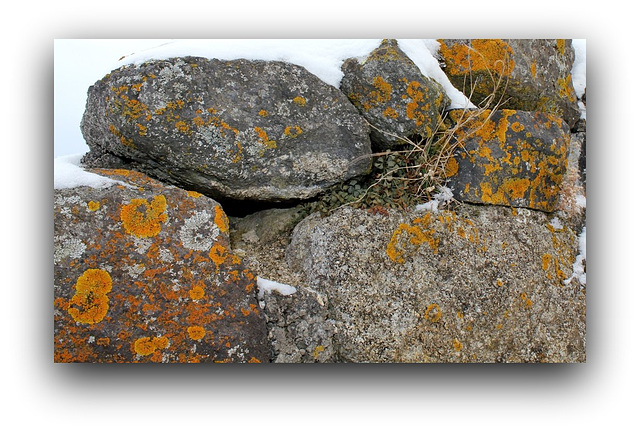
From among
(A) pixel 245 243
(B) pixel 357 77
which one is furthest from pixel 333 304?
(B) pixel 357 77

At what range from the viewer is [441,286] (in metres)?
2.71

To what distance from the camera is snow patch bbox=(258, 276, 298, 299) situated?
252 centimetres

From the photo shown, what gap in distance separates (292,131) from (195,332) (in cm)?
111

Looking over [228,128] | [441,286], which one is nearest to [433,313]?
[441,286]

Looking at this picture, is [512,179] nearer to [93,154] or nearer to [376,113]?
A: [376,113]

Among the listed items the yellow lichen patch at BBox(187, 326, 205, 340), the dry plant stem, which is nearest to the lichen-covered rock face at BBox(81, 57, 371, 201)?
the dry plant stem

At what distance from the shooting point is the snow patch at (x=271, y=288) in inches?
99.3

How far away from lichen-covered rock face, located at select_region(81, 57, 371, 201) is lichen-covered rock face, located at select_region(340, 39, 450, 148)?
0.30 feet

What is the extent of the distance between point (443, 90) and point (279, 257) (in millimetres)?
1334

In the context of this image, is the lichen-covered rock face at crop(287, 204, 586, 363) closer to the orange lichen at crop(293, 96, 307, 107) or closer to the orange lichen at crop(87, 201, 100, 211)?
the orange lichen at crop(293, 96, 307, 107)

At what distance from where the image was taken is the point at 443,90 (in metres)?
2.94

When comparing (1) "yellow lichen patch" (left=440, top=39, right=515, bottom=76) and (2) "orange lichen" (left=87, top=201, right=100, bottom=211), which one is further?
(1) "yellow lichen patch" (left=440, top=39, right=515, bottom=76)

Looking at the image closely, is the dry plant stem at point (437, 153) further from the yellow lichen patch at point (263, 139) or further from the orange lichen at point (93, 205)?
the orange lichen at point (93, 205)

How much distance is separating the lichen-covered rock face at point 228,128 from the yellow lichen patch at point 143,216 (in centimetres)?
25
